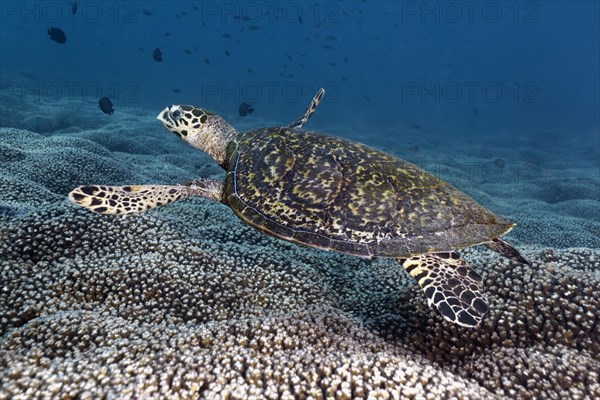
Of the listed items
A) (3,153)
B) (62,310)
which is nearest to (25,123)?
(3,153)

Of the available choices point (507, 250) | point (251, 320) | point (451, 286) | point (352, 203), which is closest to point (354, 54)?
point (507, 250)

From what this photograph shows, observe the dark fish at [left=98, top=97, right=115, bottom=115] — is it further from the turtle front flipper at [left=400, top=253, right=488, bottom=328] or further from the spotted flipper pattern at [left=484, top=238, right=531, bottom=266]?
the spotted flipper pattern at [left=484, top=238, right=531, bottom=266]

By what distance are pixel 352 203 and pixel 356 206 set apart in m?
0.05

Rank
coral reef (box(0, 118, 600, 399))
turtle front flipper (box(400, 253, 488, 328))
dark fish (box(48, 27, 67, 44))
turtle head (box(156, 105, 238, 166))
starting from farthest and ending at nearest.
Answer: dark fish (box(48, 27, 67, 44)), turtle head (box(156, 105, 238, 166)), turtle front flipper (box(400, 253, 488, 328)), coral reef (box(0, 118, 600, 399))

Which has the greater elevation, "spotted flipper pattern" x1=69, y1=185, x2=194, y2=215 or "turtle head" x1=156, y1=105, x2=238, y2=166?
"turtle head" x1=156, y1=105, x2=238, y2=166

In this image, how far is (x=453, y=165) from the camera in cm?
1318

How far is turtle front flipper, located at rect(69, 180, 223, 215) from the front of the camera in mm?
2773

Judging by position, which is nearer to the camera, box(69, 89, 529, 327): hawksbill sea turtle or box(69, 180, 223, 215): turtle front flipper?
box(69, 89, 529, 327): hawksbill sea turtle

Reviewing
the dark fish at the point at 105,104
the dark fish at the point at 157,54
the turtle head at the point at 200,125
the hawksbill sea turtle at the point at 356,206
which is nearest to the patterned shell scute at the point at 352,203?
the hawksbill sea turtle at the point at 356,206

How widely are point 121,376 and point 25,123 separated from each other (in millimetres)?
13805

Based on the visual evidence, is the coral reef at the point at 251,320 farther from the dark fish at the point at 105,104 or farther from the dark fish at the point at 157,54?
the dark fish at the point at 157,54

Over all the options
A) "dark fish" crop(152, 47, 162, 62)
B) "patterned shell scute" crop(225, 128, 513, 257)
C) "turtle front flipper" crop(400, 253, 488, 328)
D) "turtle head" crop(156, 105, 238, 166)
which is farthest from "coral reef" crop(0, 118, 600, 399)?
"dark fish" crop(152, 47, 162, 62)

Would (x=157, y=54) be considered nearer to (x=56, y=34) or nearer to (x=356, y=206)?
(x=56, y=34)

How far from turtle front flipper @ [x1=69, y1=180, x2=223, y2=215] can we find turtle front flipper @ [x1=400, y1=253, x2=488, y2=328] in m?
2.22
